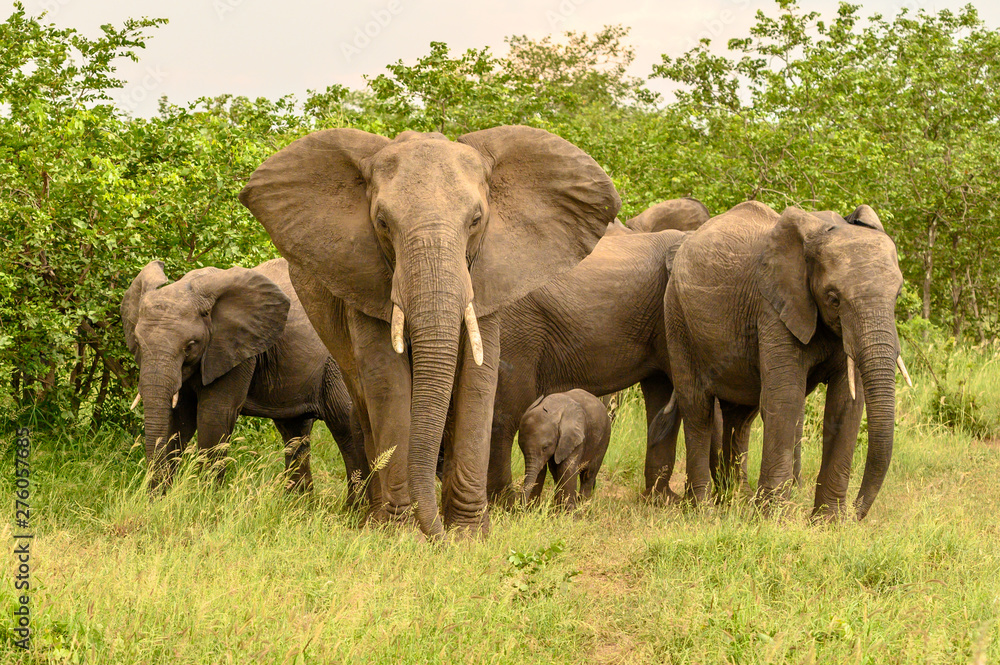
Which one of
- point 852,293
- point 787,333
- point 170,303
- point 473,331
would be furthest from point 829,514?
point 170,303

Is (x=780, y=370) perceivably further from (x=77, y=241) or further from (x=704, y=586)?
(x=77, y=241)

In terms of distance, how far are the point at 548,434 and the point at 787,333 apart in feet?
5.72

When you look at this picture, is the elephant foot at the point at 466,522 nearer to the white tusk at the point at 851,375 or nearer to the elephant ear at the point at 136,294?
the white tusk at the point at 851,375

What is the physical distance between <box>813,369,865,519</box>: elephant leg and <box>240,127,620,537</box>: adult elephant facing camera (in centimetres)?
178

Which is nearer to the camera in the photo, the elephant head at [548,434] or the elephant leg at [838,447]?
the elephant leg at [838,447]

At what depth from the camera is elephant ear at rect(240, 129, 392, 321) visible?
5859mm

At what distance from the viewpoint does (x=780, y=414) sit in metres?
6.62

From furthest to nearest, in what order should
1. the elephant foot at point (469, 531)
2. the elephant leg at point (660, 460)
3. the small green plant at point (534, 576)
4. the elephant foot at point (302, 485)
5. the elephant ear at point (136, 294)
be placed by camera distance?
the elephant leg at point (660, 460), the elephant foot at point (302, 485), the elephant ear at point (136, 294), the elephant foot at point (469, 531), the small green plant at point (534, 576)

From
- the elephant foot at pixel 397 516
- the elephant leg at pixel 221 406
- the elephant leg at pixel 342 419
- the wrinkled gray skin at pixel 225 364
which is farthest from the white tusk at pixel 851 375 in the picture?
the elephant leg at pixel 221 406

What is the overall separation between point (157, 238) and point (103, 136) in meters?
0.83

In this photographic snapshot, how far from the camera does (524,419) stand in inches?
303

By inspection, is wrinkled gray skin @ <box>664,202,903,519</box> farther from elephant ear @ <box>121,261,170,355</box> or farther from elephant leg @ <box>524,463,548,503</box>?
elephant ear @ <box>121,261,170,355</box>

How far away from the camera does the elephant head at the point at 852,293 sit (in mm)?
6047

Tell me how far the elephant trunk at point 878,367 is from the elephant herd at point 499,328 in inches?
0.5
